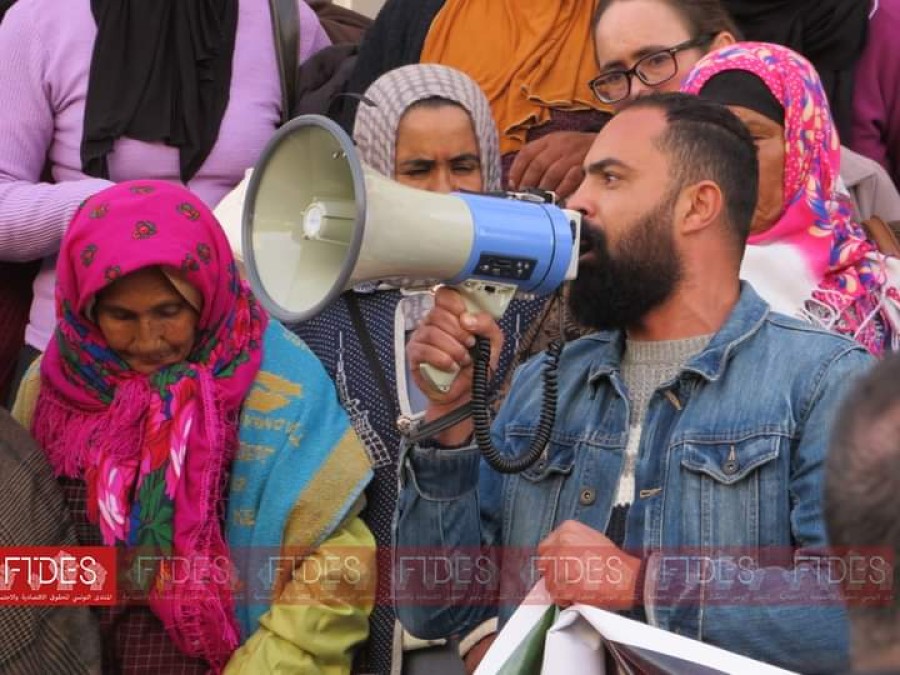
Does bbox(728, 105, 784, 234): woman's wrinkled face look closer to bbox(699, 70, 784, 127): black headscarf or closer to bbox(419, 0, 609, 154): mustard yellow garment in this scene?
bbox(699, 70, 784, 127): black headscarf

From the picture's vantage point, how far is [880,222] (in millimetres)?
3459

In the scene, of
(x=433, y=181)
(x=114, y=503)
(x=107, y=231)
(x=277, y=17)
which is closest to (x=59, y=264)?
(x=107, y=231)

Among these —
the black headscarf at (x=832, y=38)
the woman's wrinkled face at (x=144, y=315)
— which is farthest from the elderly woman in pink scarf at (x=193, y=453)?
the black headscarf at (x=832, y=38)

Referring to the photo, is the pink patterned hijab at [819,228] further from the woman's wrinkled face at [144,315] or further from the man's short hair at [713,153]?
the woman's wrinkled face at [144,315]

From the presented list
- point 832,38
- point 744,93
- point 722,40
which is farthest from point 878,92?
point 744,93

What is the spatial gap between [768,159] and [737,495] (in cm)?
97

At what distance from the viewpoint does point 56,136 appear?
3945mm

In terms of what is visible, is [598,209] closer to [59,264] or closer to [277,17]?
[59,264]

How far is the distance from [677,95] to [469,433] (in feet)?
2.37

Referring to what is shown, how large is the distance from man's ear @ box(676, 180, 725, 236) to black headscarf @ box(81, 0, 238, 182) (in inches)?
67.3

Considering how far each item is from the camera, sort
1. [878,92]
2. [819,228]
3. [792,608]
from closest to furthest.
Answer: [792,608] < [819,228] < [878,92]

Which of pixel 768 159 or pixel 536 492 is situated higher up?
pixel 768 159

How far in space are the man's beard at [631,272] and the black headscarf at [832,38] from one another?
1.40 m

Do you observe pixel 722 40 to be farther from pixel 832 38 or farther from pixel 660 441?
pixel 660 441
